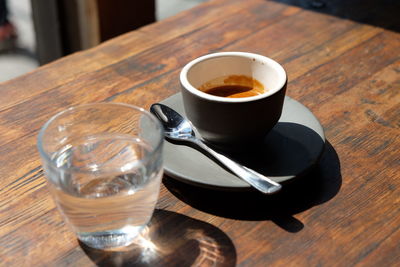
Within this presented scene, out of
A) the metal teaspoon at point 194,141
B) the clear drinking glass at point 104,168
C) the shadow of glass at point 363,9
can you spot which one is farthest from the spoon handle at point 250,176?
the shadow of glass at point 363,9

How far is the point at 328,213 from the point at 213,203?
13cm

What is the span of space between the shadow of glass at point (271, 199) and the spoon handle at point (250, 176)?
0.8 inches

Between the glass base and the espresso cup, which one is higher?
the espresso cup

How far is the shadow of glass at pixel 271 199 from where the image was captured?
0.64 m

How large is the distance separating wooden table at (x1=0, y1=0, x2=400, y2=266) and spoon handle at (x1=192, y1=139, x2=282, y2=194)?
4 cm

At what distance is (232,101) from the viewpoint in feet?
2.06

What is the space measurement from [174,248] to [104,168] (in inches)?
4.7

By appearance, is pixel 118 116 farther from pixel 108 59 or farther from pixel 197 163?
pixel 108 59

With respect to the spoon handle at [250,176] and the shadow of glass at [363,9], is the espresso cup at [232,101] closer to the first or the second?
the spoon handle at [250,176]

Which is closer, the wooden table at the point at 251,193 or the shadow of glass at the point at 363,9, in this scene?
the wooden table at the point at 251,193

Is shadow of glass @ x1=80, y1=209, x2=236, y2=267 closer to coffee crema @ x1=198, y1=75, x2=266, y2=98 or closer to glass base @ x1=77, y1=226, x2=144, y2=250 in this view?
glass base @ x1=77, y1=226, x2=144, y2=250

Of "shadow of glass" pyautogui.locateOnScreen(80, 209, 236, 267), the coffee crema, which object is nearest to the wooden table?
"shadow of glass" pyautogui.locateOnScreen(80, 209, 236, 267)

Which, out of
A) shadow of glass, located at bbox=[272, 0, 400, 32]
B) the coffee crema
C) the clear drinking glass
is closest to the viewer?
the clear drinking glass

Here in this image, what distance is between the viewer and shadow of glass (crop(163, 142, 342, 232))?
636 millimetres
